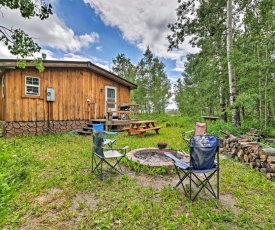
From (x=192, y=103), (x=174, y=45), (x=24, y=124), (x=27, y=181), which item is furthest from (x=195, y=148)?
(x=192, y=103)

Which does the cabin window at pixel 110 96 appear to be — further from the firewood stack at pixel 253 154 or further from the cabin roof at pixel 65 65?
the firewood stack at pixel 253 154

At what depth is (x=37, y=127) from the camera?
8.08m

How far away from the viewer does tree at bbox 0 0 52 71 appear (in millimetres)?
4322

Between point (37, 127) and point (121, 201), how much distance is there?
7101mm

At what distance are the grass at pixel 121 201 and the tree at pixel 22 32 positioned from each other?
10.8 ft

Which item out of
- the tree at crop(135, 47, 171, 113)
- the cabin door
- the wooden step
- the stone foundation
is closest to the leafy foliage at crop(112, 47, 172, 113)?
the tree at crop(135, 47, 171, 113)

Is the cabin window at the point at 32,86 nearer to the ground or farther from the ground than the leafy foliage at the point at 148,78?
nearer to the ground

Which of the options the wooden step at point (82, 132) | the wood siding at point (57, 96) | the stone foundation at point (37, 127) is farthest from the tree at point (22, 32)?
the wooden step at point (82, 132)

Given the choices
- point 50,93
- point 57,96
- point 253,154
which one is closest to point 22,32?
point 50,93

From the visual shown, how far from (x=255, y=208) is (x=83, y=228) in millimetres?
2342

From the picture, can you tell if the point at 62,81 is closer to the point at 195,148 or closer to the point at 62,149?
the point at 62,149

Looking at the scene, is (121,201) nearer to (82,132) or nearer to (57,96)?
(82,132)

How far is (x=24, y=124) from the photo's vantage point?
7.73 metres

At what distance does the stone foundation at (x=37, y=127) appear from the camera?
742 cm
